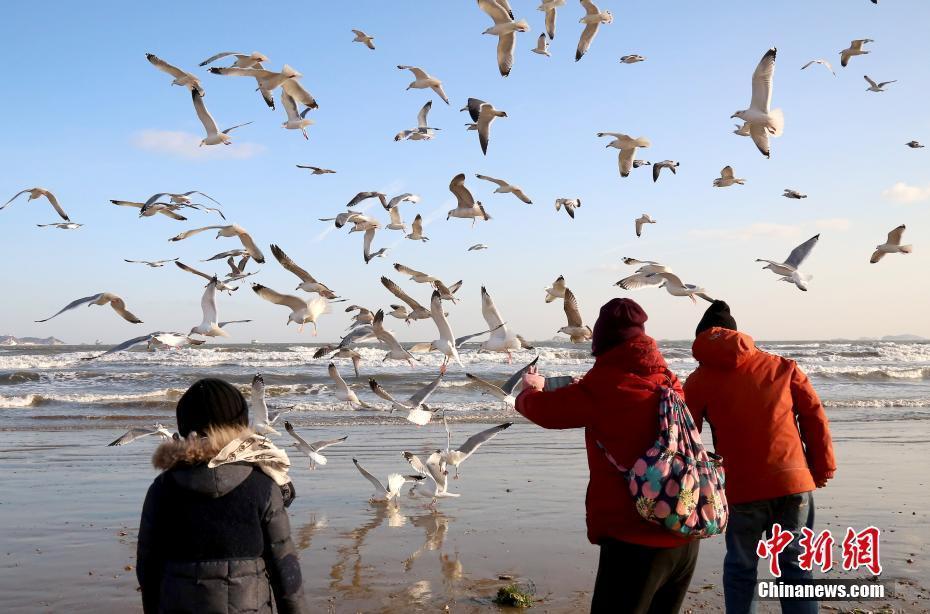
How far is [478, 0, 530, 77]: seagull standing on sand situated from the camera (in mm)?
10805

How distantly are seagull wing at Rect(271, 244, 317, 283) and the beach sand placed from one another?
2.24 m

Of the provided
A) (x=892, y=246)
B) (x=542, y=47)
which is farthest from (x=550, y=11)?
(x=892, y=246)

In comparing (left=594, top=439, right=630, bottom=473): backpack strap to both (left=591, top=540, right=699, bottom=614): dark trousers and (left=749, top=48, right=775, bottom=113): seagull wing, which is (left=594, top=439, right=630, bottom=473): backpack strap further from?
(left=749, top=48, right=775, bottom=113): seagull wing

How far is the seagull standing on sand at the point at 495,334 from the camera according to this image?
302 inches

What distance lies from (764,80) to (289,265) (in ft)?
19.5

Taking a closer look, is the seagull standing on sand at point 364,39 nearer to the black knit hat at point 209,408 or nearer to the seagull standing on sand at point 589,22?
the seagull standing on sand at point 589,22

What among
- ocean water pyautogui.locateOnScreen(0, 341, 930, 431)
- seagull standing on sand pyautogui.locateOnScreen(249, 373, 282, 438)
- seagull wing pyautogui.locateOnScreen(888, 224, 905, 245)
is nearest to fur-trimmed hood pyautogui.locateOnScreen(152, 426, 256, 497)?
seagull standing on sand pyautogui.locateOnScreen(249, 373, 282, 438)

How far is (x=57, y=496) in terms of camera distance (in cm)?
894

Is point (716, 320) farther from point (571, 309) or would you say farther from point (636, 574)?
point (571, 309)

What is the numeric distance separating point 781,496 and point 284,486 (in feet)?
8.00

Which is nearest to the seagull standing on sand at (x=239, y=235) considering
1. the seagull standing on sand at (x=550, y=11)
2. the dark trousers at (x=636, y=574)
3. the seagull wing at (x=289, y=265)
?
the seagull wing at (x=289, y=265)

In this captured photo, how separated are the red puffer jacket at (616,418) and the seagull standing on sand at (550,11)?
8.33m

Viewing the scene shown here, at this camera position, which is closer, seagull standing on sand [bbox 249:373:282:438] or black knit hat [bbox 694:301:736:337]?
black knit hat [bbox 694:301:736:337]

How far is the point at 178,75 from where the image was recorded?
1066 centimetres
